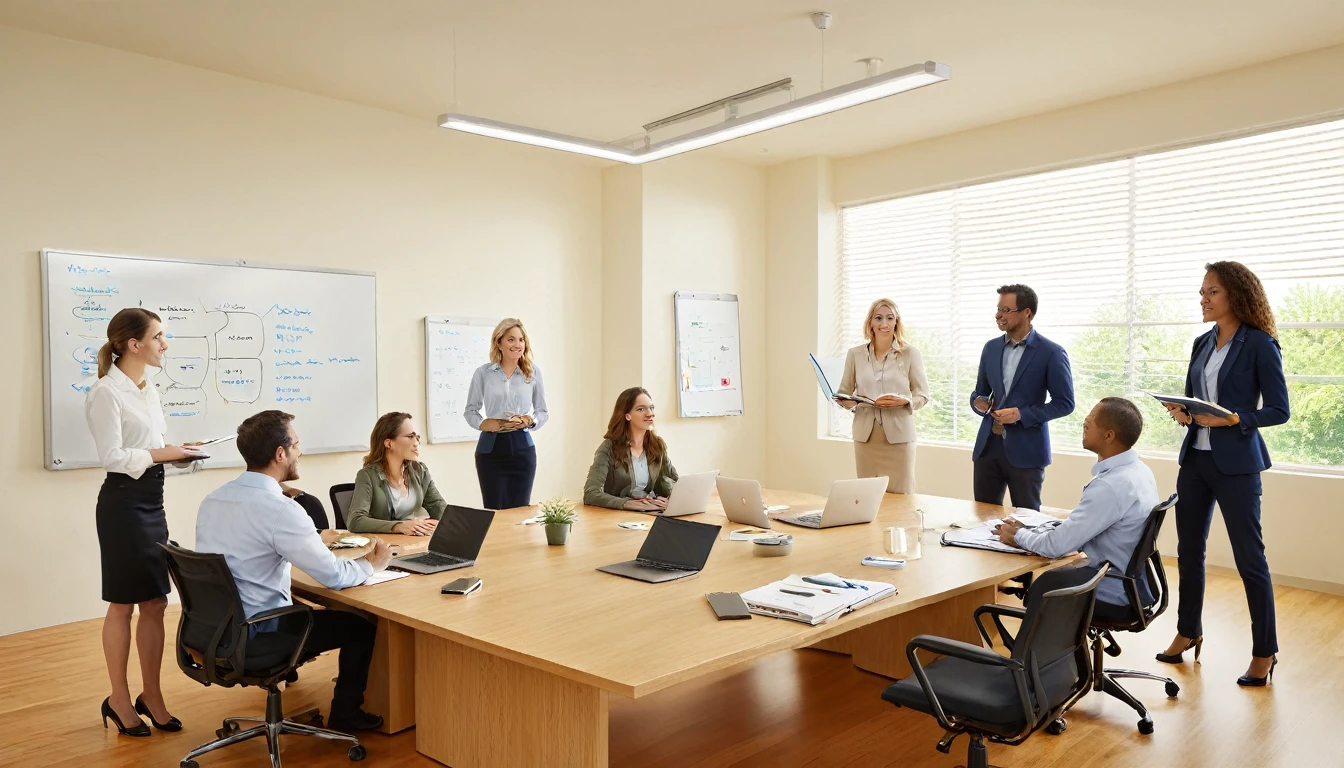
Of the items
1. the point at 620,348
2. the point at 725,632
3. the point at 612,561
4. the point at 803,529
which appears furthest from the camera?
the point at 620,348

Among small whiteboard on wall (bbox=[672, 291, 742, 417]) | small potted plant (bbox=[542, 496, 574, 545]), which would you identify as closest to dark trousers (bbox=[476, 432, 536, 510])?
small potted plant (bbox=[542, 496, 574, 545])

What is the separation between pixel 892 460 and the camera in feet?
18.3

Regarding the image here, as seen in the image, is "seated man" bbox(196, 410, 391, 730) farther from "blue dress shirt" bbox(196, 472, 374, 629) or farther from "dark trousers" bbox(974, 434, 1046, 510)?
"dark trousers" bbox(974, 434, 1046, 510)

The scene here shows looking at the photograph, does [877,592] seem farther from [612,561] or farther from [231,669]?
[231,669]

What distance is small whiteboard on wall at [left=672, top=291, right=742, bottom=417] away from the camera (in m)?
7.84

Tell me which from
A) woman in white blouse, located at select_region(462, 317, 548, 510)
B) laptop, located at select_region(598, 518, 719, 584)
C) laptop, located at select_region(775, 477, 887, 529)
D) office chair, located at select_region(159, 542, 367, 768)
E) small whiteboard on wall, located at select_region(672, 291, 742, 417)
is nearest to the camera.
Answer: office chair, located at select_region(159, 542, 367, 768)

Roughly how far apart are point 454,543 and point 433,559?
0.10 meters

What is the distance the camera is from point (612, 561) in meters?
3.42

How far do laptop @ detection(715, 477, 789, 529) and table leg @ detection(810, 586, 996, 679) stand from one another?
664 mm

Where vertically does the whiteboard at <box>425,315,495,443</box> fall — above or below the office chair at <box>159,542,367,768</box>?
above

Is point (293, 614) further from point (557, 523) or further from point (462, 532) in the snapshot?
point (557, 523)

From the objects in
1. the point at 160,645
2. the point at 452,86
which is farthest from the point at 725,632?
the point at 452,86

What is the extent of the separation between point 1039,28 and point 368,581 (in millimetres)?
4432

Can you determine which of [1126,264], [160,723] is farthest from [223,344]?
[1126,264]
